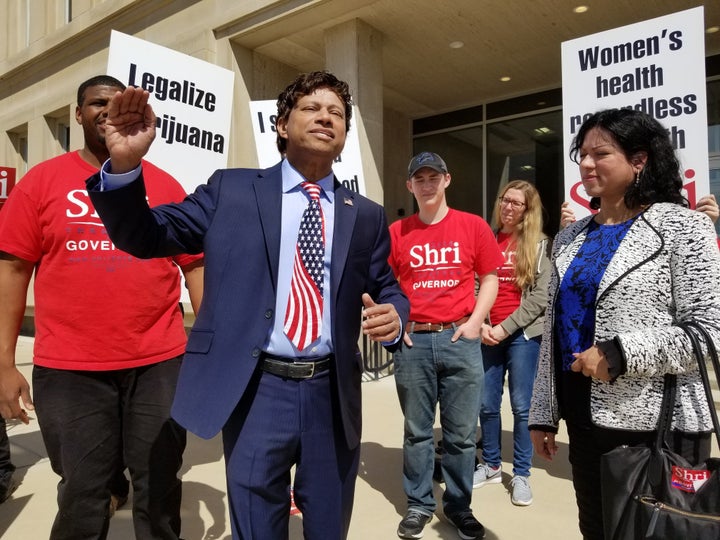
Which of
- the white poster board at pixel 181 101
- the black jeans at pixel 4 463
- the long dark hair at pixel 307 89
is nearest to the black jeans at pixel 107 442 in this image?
the long dark hair at pixel 307 89

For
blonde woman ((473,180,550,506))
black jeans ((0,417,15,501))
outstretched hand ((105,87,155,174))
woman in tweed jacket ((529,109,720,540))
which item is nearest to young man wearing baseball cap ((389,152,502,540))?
blonde woman ((473,180,550,506))

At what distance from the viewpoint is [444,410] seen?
3320 millimetres

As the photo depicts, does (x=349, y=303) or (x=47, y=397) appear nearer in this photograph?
(x=349, y=303)

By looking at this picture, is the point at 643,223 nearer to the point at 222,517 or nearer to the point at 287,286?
the point at 287,286

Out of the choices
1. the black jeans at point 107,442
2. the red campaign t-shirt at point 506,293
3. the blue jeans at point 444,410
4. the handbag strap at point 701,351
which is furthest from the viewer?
the red campaign t-shirt at point 506,293

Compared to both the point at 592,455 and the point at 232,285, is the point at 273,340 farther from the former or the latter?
the point at 592,455

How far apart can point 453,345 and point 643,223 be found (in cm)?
154

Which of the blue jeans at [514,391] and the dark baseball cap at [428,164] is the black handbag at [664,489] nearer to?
the dark baseball cap at [428,164]

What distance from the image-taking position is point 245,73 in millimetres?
9086

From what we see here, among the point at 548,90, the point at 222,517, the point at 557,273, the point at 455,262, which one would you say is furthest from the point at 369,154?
the point at 557,273

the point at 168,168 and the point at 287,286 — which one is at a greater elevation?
the point at 168,168

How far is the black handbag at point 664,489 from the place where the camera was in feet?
4.77

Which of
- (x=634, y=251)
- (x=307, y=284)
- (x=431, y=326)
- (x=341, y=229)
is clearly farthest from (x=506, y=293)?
(x=307, y=284)

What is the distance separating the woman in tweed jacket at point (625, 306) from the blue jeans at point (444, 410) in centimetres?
110
